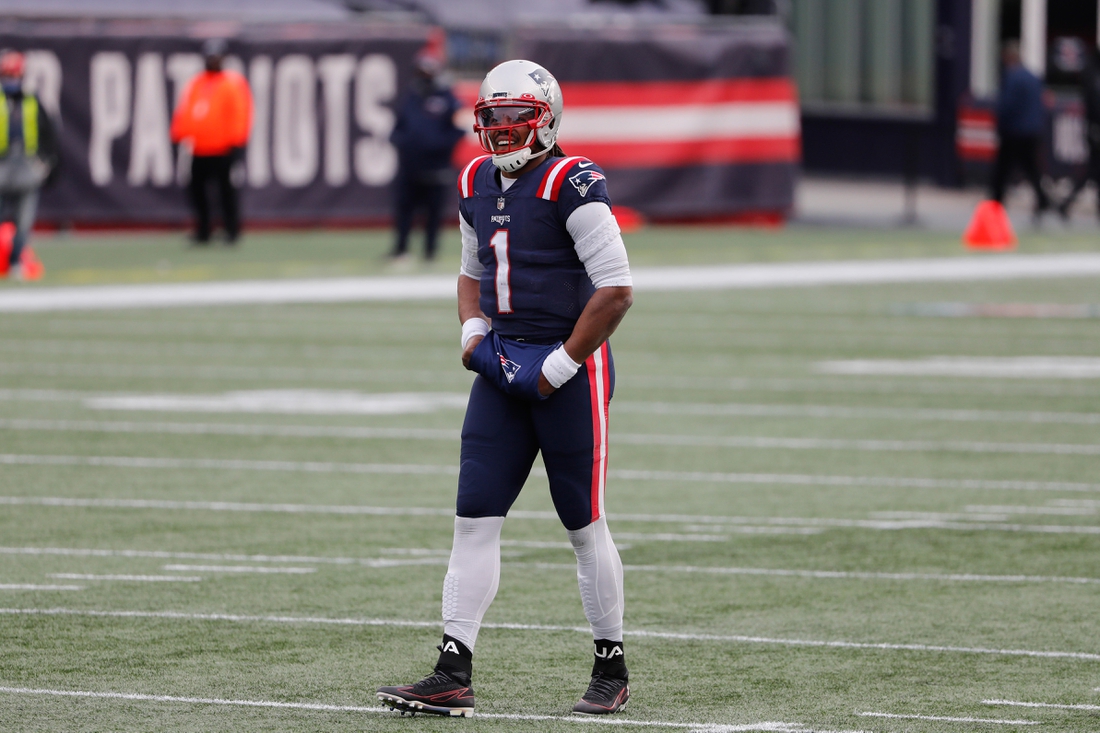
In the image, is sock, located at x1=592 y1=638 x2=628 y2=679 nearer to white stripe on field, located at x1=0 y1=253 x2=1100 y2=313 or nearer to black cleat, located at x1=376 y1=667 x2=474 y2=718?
black cleat, located at x1=376 y1=667 x2=474 y2=718

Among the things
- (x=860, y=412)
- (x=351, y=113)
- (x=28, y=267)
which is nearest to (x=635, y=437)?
(x=860, y=412)

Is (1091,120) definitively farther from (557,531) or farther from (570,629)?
(570,629)

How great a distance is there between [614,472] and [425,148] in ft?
38.4

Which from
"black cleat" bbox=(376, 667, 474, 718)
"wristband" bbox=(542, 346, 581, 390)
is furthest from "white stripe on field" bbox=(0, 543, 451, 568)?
"wristband" bbox=(542, 346, 581, 390)

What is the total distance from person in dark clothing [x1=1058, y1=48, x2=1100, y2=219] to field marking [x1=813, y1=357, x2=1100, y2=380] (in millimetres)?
12781

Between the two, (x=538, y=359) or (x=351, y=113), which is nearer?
(x=538, y=359)

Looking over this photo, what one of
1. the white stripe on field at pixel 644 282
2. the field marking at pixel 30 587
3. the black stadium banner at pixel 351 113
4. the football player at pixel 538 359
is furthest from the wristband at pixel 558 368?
the black stadium banner at pixel 351 113

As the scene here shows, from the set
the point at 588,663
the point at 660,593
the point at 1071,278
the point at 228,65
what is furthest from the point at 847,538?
the point at 228,65

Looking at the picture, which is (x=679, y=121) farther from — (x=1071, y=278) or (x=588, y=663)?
(x=588, y=663)

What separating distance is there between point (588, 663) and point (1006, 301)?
42.7 ft

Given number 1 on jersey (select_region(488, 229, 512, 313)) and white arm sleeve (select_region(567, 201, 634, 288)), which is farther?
number 1 on jersey (select_region(488, 229, 512, 313))

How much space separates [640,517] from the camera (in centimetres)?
937

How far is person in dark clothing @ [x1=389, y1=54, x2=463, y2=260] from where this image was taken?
71.6 ft

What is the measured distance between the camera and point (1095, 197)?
103 ft
